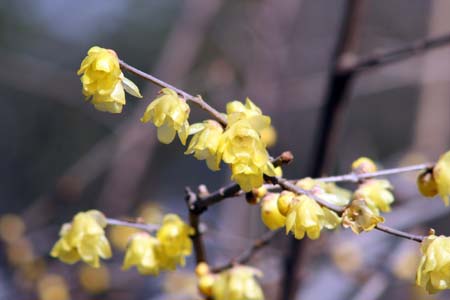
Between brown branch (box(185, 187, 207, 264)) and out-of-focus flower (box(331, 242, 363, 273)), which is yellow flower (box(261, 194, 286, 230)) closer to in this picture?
brown branch (box(185, 187, 207, 264))

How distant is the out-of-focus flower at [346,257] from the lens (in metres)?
2.42

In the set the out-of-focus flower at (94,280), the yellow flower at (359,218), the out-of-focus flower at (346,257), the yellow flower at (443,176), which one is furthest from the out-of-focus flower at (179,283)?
the yellow flower at (359,218)

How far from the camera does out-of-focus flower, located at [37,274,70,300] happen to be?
2.53 m

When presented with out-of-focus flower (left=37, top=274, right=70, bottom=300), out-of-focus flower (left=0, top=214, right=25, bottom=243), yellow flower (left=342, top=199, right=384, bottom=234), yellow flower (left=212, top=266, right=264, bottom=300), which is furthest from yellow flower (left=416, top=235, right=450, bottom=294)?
out-of-focus flower (left=0, top=214, right=25, bottom=243)

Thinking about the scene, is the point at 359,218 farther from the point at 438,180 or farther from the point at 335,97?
the point at 335,97

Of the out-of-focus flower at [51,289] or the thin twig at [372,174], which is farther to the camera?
the out-of-focus flower at [51,289]

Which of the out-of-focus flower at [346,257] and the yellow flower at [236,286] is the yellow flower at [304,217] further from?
the out-of-focus flower at [346,257]

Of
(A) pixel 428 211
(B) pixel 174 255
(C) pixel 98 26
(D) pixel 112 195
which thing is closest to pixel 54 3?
(C) pixel 98 26

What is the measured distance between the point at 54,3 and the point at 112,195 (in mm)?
5027

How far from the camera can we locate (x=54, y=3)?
294 inches

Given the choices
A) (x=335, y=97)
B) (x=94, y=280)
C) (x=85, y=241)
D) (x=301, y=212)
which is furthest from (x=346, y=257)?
(x=301, y=212)

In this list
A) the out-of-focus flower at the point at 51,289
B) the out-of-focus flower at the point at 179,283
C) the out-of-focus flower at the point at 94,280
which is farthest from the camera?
the out-of-focus flower at the point at 94,280

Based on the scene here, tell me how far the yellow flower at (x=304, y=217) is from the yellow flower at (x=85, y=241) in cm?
40

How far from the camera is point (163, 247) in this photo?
125cm
